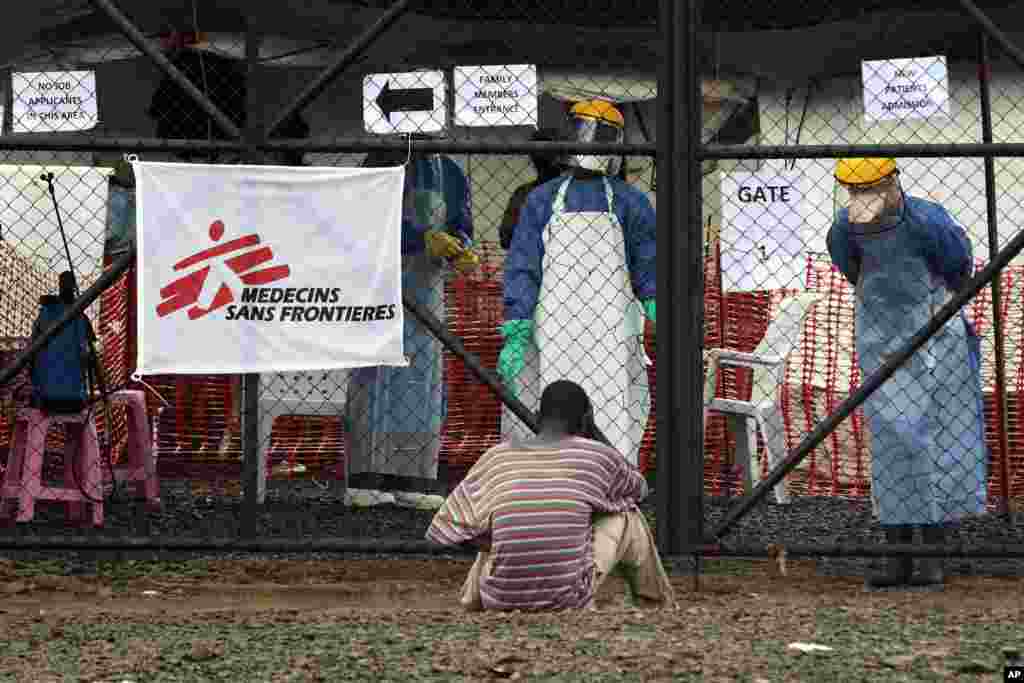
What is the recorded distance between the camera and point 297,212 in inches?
330

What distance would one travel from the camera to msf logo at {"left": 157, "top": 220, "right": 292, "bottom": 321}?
8336 millimetres

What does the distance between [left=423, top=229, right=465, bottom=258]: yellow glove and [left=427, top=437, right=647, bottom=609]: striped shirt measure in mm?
2952

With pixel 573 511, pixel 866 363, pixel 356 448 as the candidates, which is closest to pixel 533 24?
pixel 356 448

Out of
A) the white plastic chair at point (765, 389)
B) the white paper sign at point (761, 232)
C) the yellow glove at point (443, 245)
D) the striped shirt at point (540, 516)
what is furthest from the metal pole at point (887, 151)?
the white plastic chair at point (765, 389)

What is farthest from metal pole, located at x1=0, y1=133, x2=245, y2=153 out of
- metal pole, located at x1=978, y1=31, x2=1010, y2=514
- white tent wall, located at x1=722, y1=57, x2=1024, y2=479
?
white tent wall, located at x1=722, y1=57, x2=1024, y2=479

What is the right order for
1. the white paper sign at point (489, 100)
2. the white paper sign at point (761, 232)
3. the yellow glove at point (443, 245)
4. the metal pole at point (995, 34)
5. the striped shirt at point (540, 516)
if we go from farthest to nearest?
the yellow glove at point (443, 245) < the white paper sign at point (761, 232) < the white paper sign at point (489, 100) < the metal pole at point (995, 34) < the striped shirt at point (540, 516)

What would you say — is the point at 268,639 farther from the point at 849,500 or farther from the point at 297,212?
the point at 849,500

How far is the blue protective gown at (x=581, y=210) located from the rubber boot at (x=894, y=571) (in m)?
1.49

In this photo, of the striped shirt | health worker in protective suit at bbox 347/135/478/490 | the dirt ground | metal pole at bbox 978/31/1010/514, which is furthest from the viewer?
health worker in protective suit at bbox 347/135/478/490

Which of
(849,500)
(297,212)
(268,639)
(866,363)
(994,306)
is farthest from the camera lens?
(849,500)

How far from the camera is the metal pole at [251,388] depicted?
845 centimetres

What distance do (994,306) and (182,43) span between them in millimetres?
4298

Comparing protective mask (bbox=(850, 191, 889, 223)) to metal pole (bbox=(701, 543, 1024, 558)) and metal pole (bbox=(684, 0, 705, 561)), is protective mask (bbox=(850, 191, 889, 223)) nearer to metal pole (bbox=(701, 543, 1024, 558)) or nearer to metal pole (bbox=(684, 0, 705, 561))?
metal pole (bbox=(684, 0, 705, 561))

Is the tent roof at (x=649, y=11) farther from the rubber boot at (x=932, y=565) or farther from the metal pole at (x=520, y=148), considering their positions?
the rubber boot at (x=932, y=565)
